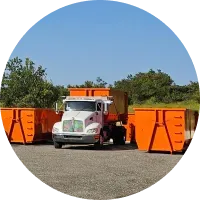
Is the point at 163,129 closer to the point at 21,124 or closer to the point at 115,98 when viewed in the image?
the point at 115,98

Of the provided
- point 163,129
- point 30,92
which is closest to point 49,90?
point 30,92

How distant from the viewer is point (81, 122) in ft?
44.8

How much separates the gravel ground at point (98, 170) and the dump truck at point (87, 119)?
499 mm

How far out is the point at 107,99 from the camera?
1487 cm

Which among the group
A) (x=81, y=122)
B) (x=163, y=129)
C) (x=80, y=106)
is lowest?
(x=163, y=129)

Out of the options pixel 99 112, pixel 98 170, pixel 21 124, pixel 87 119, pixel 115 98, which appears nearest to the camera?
pixel 98 170

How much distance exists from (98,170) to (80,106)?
539cm

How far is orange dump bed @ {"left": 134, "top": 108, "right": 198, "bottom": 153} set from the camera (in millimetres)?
12508

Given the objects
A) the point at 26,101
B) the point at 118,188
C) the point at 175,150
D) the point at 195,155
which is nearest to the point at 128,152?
the point at 175,150

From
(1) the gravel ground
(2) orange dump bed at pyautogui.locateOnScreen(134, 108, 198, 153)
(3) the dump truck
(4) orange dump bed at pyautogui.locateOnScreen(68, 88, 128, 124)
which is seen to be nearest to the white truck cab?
(3) the dump truck

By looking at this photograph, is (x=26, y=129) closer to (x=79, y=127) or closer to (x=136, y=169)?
(x=79, y=127)

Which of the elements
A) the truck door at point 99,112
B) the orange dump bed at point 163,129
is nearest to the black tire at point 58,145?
the truck door at point 99,112

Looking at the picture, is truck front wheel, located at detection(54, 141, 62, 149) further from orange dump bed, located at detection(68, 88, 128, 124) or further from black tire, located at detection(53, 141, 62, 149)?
orange dump bed, located at detection(68, 88, 128, 124)

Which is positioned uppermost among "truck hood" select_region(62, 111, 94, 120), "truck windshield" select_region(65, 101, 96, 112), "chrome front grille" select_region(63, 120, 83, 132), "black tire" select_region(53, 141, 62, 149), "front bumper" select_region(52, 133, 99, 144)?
"truck windshield" select_region(65, 101, 96, 112)
